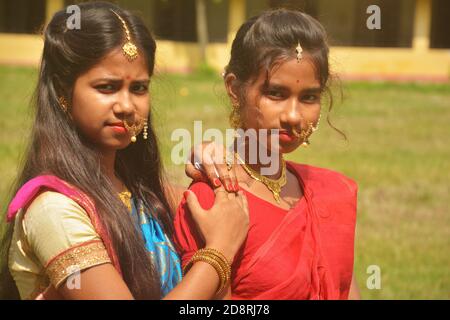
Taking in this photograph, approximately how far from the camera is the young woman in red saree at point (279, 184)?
2482 mm

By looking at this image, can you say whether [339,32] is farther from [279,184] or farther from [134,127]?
[134,127]

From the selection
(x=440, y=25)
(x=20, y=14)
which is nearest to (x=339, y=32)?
(x=440, y=25)

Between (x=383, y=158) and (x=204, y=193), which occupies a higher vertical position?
(x=204, y=193)

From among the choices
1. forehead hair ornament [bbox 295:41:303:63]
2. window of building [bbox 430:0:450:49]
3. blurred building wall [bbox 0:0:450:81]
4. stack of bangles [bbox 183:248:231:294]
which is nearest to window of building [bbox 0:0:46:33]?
blurred building wall [bbox 0:0:450:81]

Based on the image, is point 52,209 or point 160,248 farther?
point 160,248

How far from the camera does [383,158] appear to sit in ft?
28.4

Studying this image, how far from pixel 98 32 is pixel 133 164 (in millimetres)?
555

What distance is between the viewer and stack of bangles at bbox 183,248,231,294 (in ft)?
7.59

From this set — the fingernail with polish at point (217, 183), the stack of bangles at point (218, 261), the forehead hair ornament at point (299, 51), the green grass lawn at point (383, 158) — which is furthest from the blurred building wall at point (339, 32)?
the stack of bangles at point (218, 261)

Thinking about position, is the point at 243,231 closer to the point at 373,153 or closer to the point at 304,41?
the point at 304,41

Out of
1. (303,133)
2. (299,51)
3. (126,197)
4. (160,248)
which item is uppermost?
(299,51)

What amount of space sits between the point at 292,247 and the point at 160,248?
44cm

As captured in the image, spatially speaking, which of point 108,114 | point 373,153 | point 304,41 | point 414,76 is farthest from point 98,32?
point 414,76
